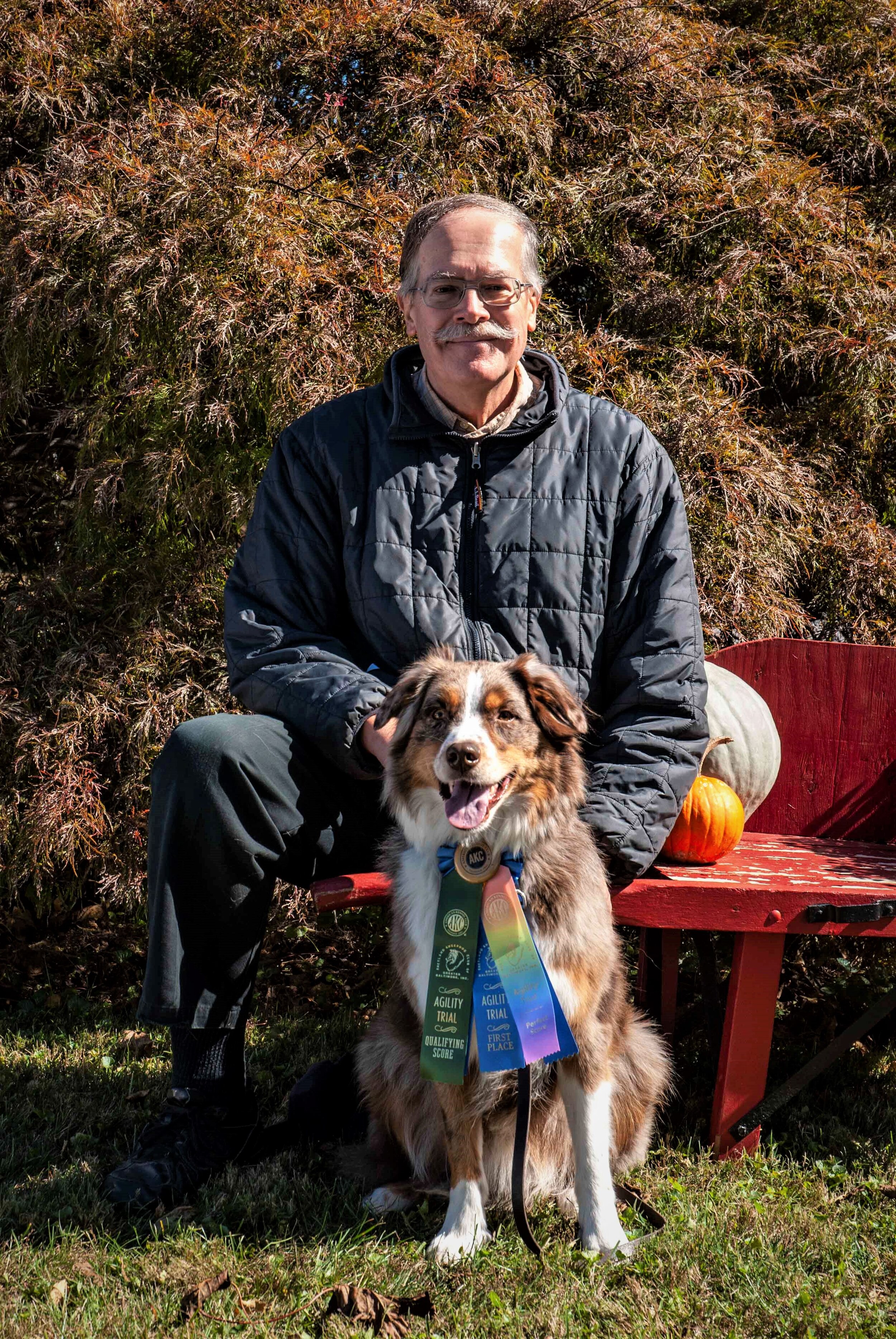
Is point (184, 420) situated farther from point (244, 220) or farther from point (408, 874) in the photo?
point (408, 874)

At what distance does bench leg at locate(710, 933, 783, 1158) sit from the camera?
288 cm

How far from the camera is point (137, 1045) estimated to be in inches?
151

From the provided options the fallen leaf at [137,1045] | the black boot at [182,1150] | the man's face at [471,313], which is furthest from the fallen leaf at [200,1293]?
the man's face at [471,313]

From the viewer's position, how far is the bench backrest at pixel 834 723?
3703 mm

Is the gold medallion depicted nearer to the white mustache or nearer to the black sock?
the black sock

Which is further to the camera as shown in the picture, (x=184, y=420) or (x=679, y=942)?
(x=184, y=420)

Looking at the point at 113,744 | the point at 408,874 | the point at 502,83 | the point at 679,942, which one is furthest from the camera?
the point at 502,83

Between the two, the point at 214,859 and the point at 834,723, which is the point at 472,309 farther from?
the point at 834,723

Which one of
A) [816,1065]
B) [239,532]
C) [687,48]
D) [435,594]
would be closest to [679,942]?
[816,1065]

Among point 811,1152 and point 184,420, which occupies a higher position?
point 184,420

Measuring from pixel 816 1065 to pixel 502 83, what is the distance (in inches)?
148

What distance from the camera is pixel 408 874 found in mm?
2545

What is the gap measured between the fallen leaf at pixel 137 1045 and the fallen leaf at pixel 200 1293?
1.60 m

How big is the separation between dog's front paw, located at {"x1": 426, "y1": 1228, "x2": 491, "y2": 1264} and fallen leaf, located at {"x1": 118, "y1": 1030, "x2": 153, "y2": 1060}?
67.7 inches
